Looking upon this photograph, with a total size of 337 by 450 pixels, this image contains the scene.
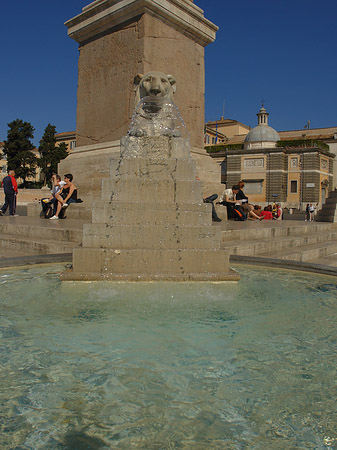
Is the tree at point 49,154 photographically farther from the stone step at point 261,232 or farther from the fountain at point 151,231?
the fountain at point 151,231

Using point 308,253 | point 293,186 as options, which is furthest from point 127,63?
point 293,186

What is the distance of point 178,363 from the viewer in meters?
1.67

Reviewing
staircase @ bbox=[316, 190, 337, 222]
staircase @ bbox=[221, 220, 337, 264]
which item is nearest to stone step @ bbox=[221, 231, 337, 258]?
staircase @ bbox=[221, 220, 337, 264]

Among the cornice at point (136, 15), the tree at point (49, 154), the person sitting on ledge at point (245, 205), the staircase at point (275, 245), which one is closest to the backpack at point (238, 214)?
the person sitting on ledge at point (245, 205)

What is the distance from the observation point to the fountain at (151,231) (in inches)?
132

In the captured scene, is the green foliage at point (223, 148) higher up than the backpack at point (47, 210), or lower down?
higher up

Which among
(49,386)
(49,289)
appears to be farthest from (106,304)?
(49,386)

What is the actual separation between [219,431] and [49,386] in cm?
65

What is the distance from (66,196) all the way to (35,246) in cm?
318

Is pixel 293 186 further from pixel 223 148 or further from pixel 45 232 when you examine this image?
Result: pixel 45 232

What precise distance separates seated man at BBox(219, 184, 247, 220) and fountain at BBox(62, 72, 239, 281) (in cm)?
477

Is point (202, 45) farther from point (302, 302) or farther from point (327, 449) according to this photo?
point (327, 449)

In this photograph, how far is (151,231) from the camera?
11.6ft

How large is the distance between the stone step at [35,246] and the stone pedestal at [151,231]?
1098mm
